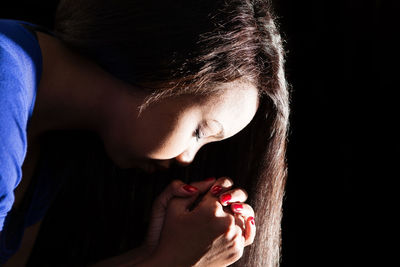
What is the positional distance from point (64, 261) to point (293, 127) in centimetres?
81

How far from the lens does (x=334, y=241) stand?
59.8 inches

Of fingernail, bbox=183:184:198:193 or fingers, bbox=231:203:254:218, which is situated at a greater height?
fingernail, bbox=183:184:198:193

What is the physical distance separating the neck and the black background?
20.6 inches

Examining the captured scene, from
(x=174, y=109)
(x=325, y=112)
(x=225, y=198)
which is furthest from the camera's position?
(x=325, y=112)

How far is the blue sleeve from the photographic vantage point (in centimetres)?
80

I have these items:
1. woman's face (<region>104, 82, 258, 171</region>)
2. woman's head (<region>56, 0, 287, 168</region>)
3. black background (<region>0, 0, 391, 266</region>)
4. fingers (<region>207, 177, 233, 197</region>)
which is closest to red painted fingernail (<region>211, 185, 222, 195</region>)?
fingers (<region>207, 177, 233, 197</region>)

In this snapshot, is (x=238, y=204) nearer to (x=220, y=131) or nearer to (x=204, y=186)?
(x=204, y=186)

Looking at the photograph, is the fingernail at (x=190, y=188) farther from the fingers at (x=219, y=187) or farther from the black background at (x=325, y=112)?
the black background at (x=325, y=112)

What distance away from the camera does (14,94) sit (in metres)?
0.83

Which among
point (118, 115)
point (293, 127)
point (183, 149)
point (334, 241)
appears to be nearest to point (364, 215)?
point (334, 241)

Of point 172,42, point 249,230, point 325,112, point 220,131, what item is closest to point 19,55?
point 172,42

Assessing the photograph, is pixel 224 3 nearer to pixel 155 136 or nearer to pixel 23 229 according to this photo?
pixel 155 136

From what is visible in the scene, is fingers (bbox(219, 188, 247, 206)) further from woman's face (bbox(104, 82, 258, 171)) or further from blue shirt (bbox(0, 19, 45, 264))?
blue shirt (bbox(0, 19, 45, 264))

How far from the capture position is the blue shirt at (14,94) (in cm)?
81
